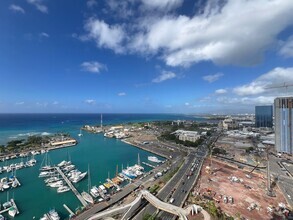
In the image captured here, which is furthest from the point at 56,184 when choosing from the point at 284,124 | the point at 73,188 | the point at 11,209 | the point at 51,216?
the point at 284,124

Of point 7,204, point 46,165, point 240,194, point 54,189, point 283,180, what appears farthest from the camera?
point 46,165

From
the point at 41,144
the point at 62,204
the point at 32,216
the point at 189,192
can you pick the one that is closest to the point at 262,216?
the point at 189,192

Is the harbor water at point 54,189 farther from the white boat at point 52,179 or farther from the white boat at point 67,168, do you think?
the white boat at point 67,168

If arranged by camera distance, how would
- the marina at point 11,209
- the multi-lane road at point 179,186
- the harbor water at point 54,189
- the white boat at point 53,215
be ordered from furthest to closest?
the harbor water at point 54,189 → the marina at point 11,209 → the multi-lane road at point 179,186 → the white boat at point 53,215

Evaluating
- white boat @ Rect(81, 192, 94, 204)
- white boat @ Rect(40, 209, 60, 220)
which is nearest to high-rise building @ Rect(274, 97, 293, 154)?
white boat @ Rect(81, 192, 94, 204)

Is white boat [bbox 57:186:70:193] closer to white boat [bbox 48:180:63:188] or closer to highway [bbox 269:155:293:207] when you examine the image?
white boat [bbox 48:180:63:188]

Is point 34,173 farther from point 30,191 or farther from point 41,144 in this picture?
point 41,144

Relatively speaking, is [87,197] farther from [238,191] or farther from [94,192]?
[238,191]

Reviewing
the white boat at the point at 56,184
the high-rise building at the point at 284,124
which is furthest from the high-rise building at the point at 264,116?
the white boat at the point at 56,184
